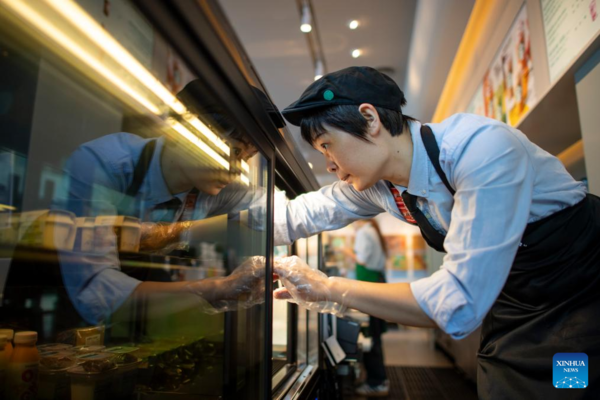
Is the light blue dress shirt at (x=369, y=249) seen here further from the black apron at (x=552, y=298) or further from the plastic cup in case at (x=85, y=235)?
the plastic cup in case at (x=85, y=235)

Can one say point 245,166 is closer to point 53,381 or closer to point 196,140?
point 196,140

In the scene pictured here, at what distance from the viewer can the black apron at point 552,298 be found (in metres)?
0.89

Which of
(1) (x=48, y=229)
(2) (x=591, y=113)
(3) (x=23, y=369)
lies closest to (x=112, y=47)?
(1) (x=48, y=229)

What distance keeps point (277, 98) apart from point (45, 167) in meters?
3.24

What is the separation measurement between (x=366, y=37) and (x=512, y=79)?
130 cm

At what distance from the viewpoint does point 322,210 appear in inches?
48.0

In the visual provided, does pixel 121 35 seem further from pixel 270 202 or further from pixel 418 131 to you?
pixel 418 131

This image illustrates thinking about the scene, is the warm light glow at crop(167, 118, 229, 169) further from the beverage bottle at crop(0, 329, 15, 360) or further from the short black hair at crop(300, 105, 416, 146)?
the beverage bottle at crop(0, 329, 15, 360)

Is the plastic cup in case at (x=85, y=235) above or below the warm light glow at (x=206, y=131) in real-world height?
below

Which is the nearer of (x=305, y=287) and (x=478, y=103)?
(x=305, y=287)

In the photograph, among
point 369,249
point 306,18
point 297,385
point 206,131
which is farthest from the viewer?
point 369,249

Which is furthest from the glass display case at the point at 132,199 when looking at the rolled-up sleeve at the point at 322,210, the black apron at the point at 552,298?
the black apron at the point at 552,298

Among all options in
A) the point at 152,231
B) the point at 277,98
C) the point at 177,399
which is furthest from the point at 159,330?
the point at 277,98

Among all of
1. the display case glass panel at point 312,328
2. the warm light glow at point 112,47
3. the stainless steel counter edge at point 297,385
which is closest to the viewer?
the warm light glow at point 112,47
